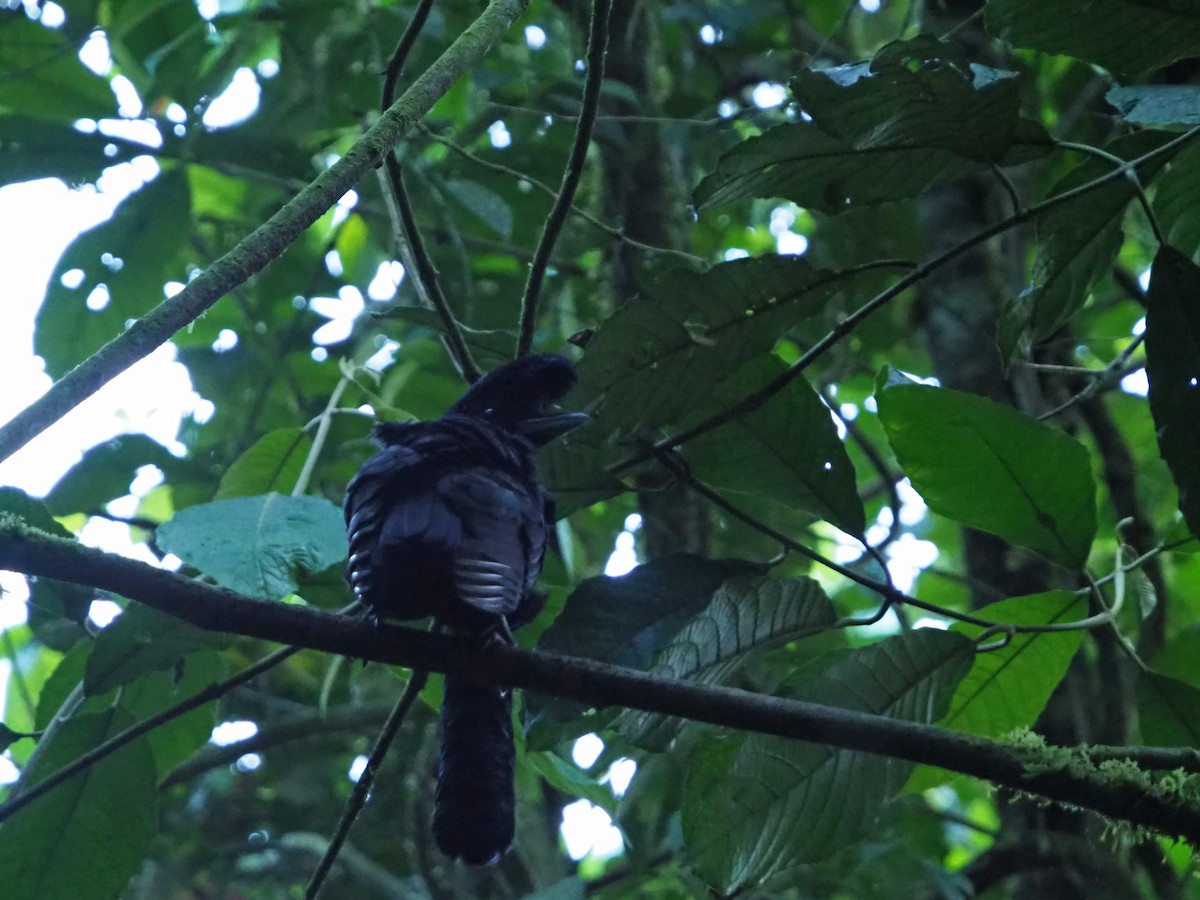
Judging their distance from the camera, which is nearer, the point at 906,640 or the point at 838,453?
the point at 906,640

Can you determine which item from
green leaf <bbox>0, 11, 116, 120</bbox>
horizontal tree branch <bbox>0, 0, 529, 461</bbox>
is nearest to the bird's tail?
horizontal tree branch <bbox>0, 0, 529, 461</bbox>

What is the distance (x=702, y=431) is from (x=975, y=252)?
78.2 inches

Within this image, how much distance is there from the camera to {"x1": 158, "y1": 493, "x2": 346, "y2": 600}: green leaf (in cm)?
216

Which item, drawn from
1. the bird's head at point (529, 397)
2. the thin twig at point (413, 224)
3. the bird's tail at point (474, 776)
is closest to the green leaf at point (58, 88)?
the thin twig at point (413, 224)

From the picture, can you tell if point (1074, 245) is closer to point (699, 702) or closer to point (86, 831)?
point (699, 702)

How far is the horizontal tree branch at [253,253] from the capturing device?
5.03ft

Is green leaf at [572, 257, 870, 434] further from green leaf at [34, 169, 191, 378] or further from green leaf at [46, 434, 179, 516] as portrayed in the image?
green leaf at [34, 169, 191, 378]

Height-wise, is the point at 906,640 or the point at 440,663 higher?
the point at 440,663

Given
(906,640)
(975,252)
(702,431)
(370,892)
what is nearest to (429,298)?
(702,431)

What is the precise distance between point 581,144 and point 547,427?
28.2 inches

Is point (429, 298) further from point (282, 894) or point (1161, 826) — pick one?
point (282, 894)

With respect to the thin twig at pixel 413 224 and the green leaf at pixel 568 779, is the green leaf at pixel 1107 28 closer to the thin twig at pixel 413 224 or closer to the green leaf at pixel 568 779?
the thin twig at pixel 413 224

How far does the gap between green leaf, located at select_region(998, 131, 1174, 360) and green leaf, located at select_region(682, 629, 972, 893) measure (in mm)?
611

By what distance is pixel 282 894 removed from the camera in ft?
17.3
